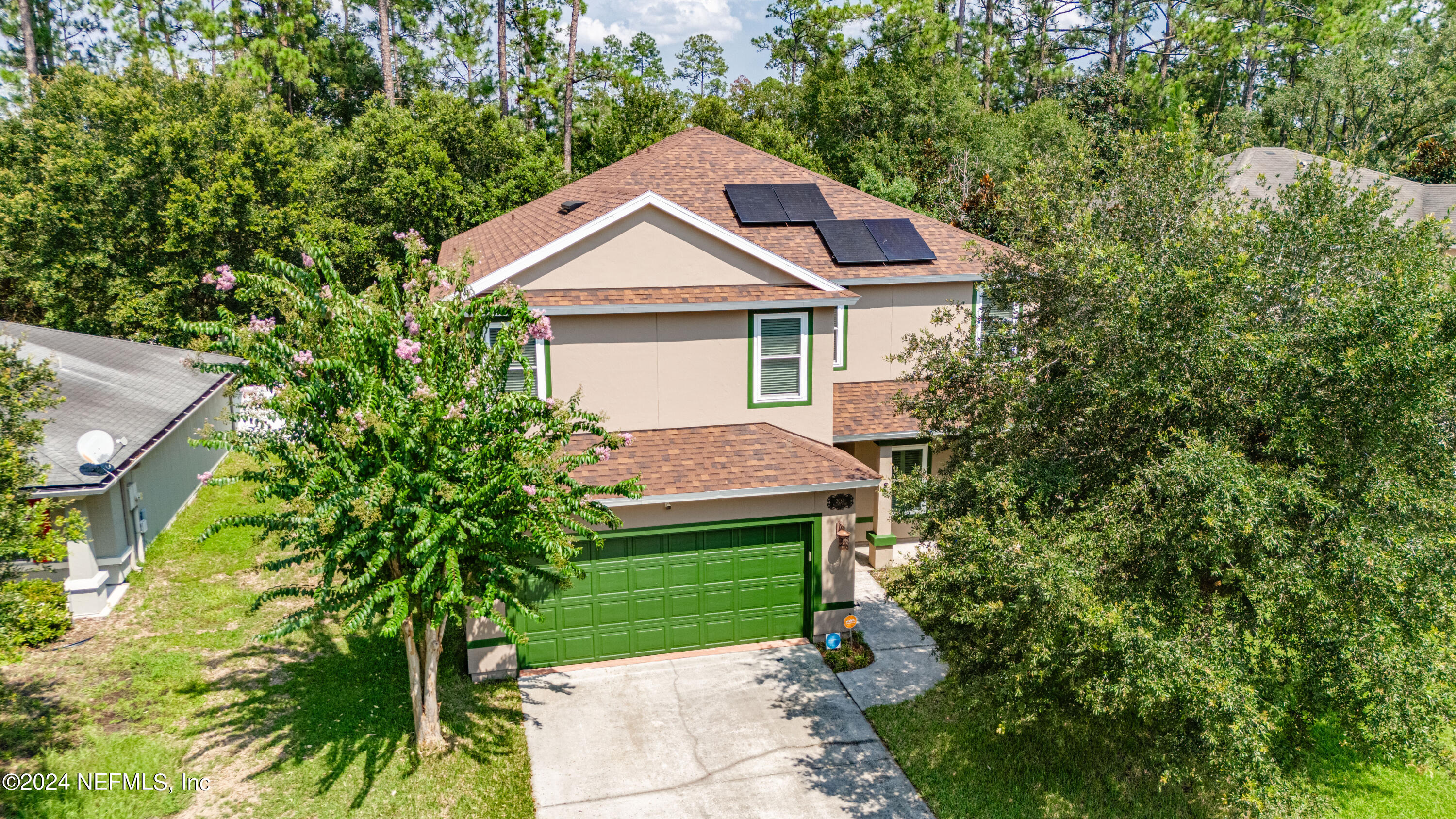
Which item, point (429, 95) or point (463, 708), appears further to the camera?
point (429, 95)

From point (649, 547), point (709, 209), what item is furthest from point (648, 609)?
point (709, 209)

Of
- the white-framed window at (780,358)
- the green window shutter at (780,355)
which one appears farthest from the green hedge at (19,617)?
the green window shutter at (780,355)

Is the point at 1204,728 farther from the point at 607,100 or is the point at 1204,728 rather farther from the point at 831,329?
the point at 607,100

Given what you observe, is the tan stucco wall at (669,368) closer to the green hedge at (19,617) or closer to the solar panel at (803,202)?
the solar panel at (803,202)

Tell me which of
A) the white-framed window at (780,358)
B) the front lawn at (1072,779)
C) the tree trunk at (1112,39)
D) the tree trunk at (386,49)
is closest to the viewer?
the front lawn at (1072,779)

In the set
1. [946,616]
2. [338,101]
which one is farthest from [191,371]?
[338,101]

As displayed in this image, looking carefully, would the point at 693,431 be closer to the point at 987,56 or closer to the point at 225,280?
the point at 225,280
